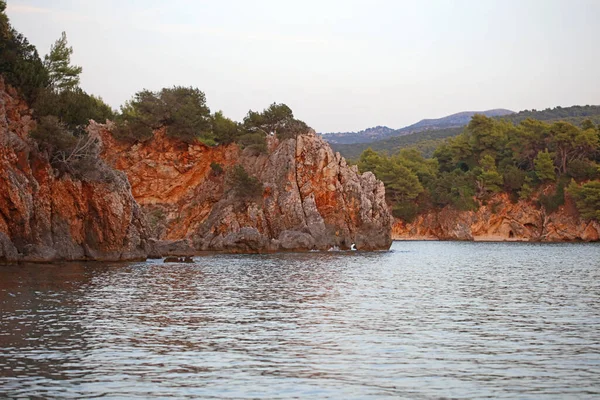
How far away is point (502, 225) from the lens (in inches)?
5113

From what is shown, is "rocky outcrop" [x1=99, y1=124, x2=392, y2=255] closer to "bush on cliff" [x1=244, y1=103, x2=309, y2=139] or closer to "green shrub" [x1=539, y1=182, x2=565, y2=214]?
"bush on cliff" [x1=244, y1=103, x2=309, y2=139]

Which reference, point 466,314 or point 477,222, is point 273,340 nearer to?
point 466,314

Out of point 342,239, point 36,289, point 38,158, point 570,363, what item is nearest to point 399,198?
point 342,239

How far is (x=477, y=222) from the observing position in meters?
131

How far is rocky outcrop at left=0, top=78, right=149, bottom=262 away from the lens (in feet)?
139

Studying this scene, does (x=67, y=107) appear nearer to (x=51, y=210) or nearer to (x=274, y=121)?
(x=51, y=210)

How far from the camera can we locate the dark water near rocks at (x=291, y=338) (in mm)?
14539

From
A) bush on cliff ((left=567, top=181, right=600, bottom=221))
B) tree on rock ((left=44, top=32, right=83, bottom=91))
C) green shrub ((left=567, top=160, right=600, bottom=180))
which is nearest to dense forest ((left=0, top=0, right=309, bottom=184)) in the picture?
tree on rock ((left=44, top=32, right=83, bottom=91))

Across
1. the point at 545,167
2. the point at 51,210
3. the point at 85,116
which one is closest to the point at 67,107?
the point at 85,116

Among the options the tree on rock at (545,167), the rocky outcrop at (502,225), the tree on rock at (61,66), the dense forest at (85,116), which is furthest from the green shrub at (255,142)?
the rocky outcrop at (502,225)

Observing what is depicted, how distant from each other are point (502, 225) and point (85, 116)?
91.4 meters

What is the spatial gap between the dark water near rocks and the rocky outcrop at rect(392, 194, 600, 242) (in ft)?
287

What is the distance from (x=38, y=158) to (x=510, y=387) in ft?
134

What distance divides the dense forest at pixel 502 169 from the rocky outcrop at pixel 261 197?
157ft
